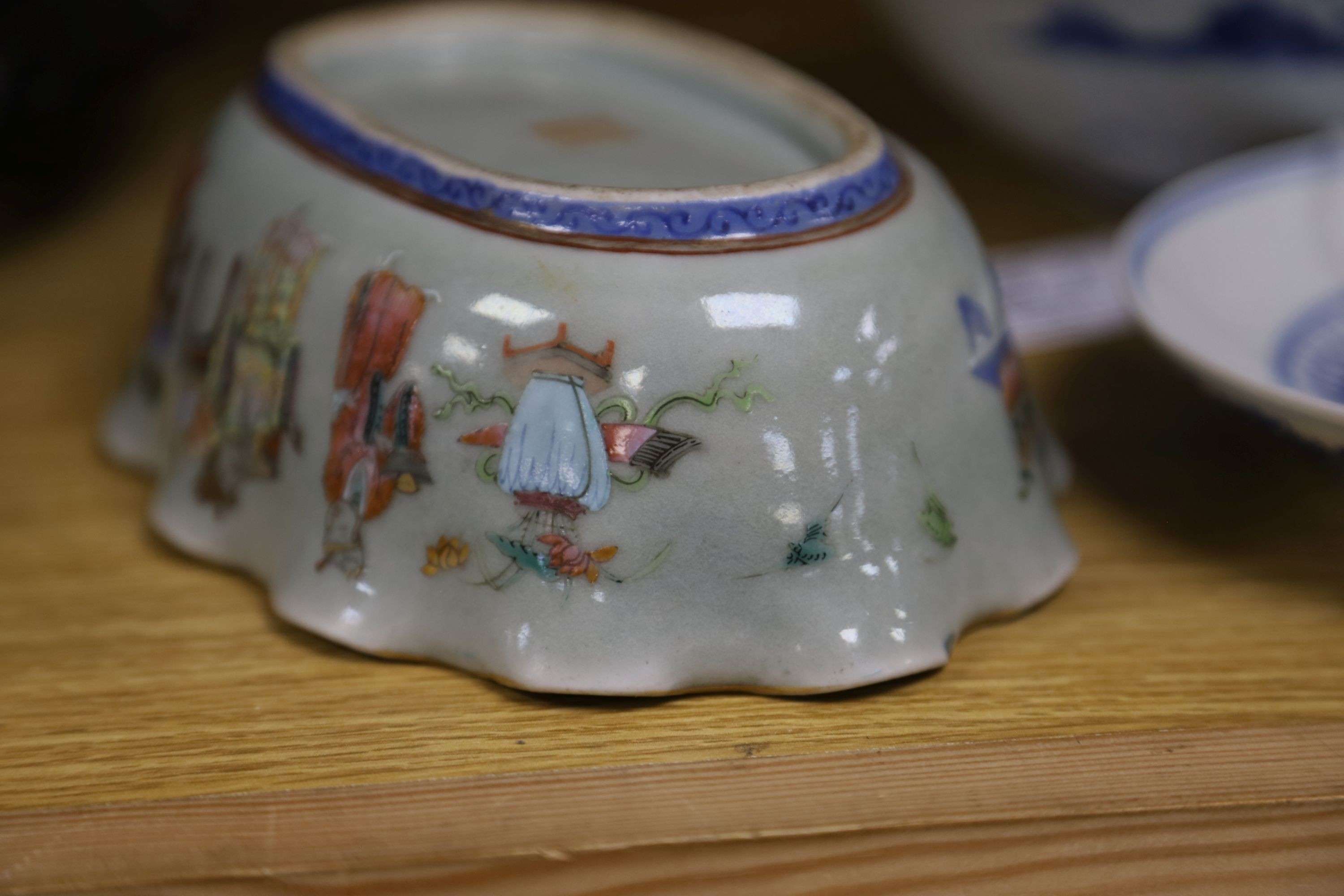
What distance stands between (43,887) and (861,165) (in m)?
0.44

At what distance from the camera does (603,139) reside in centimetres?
71

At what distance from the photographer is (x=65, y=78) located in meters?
0.96

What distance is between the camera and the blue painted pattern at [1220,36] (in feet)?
2.80

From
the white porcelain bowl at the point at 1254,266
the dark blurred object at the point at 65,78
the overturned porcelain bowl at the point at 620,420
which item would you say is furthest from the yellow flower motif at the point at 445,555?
the dark blurred object at the point at 65,78

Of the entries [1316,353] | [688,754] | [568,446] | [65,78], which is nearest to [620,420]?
[568,446]

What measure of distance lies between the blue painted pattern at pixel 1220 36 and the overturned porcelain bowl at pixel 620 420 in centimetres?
29

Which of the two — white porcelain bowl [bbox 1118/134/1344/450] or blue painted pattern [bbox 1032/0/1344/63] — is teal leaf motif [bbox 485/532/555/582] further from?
blue painted pattern [bbox 1032/0/1344/63]

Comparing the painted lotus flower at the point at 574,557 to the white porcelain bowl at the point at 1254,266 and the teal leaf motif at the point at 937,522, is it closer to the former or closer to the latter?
the teal leaf motif at the point at 937,522

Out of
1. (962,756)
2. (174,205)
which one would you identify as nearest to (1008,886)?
(962,756)

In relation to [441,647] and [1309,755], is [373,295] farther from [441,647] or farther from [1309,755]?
[1309,755]

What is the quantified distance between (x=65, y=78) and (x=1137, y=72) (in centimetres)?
72

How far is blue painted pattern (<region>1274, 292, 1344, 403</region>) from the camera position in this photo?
754mm

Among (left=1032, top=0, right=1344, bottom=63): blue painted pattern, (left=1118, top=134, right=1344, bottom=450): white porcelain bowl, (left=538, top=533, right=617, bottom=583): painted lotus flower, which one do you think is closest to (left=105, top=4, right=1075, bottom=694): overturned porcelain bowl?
(left=538, top=533, right=617, bottom=583): painted lotus flower

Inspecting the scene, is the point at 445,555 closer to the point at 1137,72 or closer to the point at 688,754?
the point at 688,754
